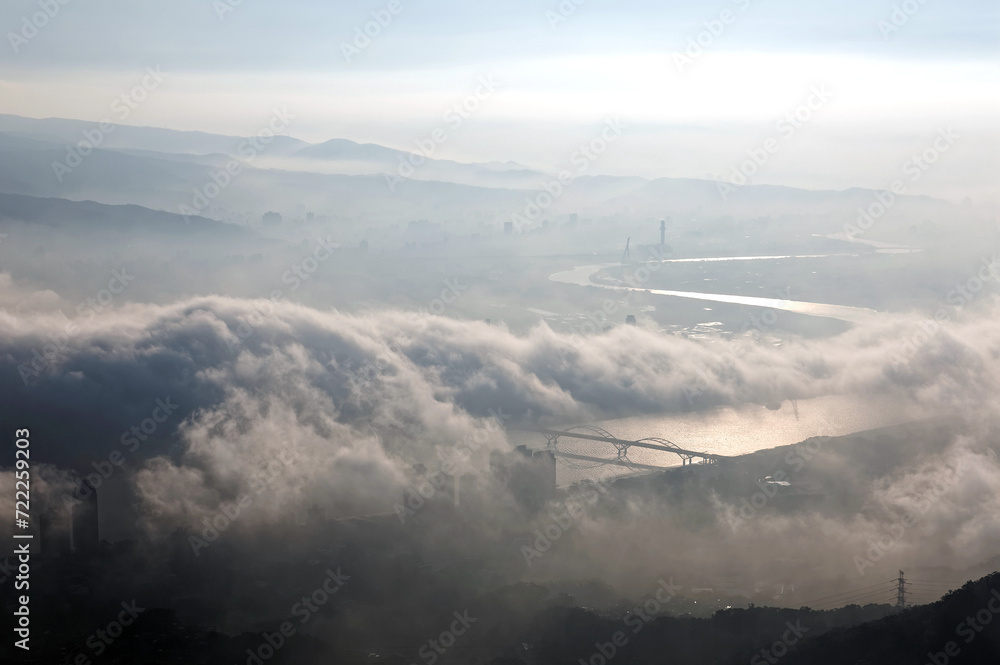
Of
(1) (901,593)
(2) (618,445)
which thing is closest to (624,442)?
(2) (618,445)

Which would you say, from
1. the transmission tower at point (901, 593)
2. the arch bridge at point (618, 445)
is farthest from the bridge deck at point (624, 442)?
the transmission tower at point (901, 593)

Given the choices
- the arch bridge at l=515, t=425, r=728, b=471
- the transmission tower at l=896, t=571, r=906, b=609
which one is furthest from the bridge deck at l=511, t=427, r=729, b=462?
the transmission tower at l=896, t=571, r=906, b=609

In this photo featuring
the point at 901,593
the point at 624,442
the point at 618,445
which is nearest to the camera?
the point at 901,593

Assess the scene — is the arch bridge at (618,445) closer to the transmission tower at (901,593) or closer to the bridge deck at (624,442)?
the bridge deck at (624,442)

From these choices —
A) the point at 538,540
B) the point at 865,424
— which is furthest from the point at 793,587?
the point at 865,424

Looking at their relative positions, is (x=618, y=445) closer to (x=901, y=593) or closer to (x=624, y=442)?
(x=624, y=442)

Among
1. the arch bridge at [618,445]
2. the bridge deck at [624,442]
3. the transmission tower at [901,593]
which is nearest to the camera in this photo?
the transmission tower at [901,593]

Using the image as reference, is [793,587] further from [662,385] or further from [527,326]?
[527,326]

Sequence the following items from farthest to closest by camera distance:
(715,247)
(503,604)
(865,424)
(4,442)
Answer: (715,247) < (865,424) < (4,442) < (503,604)

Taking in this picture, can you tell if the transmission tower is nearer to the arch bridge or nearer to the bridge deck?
the arch bridge

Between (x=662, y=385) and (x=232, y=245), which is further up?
(x=232, y=245)

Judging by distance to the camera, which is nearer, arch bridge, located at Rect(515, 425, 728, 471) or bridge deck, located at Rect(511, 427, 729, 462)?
bridge deck, located at Rect(511, 427, 729, 462)
